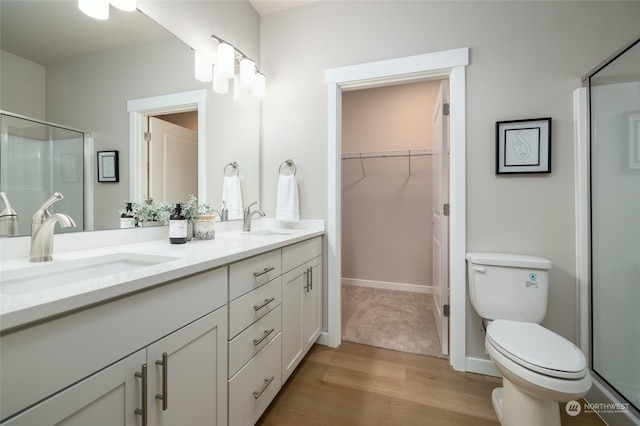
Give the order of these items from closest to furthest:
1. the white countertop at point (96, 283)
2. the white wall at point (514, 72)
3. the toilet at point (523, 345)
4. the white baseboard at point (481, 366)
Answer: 1. the white countertop at point (96, 283)
2. the toilet at point (523, 345)
3. the white wall at point (514, 72)
4. the white baseboard at point (481, 366)

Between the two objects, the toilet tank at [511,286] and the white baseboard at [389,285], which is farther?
the white baseboard at [389,285]

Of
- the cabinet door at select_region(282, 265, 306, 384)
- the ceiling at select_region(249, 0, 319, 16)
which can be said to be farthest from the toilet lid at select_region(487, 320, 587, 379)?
the ceiling at select_region(249, 0, 319, 16)

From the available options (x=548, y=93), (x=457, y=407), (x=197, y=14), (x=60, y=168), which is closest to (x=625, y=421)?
(x=457, y=407)

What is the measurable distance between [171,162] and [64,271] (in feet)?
2.70

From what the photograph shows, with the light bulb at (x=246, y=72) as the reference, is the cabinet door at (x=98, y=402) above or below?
below

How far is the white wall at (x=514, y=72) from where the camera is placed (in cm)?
160

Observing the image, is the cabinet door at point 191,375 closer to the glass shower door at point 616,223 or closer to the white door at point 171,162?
the white door at point 171,162

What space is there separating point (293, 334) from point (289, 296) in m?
0.25

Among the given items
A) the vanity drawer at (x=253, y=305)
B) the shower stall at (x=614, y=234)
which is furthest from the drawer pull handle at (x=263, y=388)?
the shower stall at (x=614, y=234)


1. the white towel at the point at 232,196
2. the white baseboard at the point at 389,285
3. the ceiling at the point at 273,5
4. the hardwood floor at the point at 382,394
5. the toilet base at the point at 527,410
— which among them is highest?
the ceiling at the point at 273,5

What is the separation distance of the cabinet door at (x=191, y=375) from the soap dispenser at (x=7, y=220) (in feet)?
2.28

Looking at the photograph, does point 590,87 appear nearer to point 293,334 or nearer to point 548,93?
point 548,93

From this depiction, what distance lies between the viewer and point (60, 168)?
103 centimetres

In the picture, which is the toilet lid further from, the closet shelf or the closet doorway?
the closet shelf
